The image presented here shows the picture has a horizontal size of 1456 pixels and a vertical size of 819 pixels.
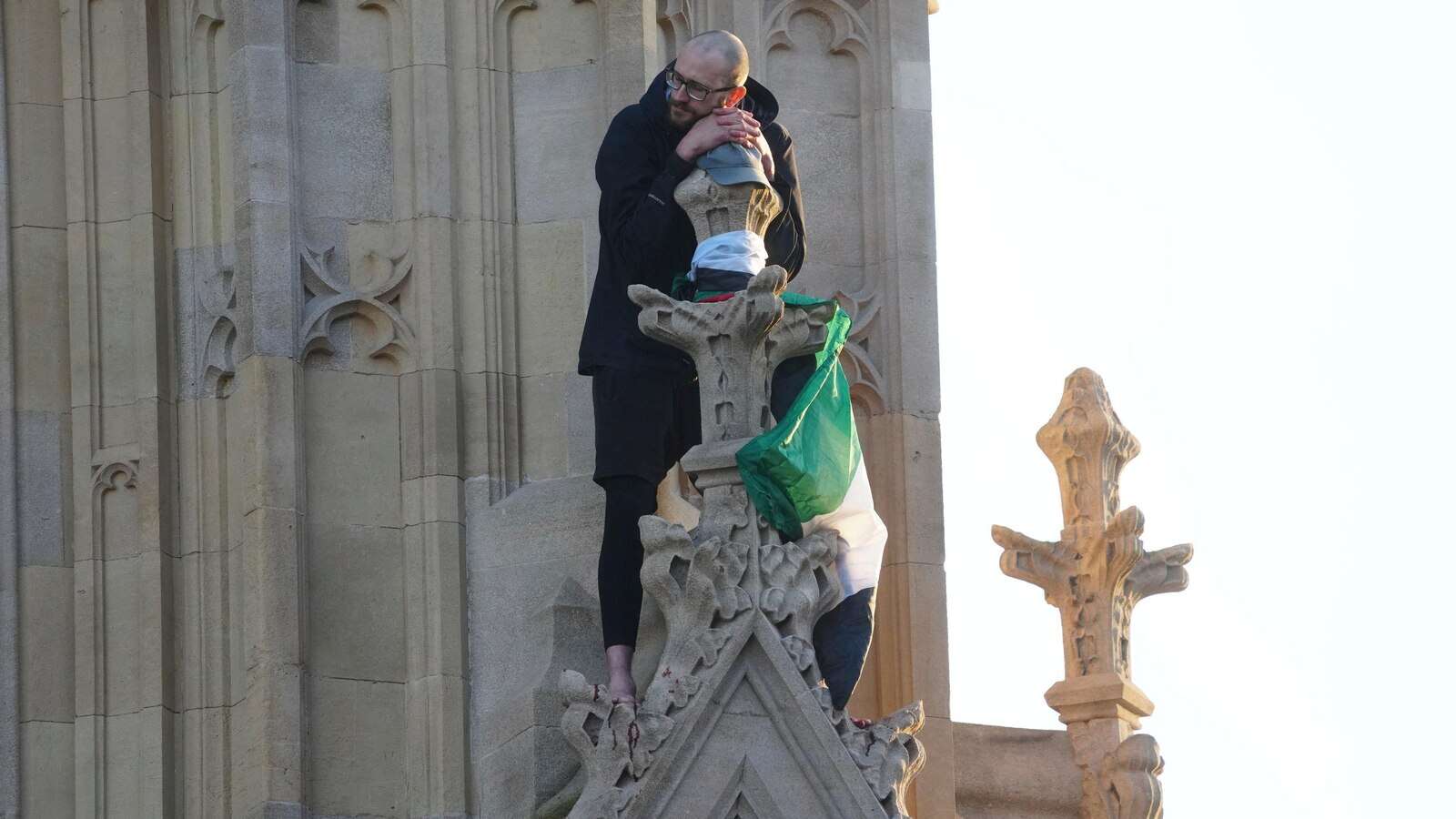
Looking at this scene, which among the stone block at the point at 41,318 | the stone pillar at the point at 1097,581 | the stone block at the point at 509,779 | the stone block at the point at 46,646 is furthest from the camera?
the stone pillar at the point at 1097,581

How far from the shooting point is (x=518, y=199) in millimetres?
15469

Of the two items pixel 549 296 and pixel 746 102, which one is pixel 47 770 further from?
pixel 746 102

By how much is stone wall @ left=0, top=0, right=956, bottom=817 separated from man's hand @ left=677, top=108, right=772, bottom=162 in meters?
1.36

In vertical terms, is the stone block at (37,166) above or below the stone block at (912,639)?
above

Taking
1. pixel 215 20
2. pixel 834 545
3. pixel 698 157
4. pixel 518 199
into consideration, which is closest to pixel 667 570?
pixel 834 545

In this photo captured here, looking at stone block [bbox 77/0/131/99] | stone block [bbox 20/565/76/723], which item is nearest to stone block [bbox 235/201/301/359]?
stone block [bbox 77/0/131/99]

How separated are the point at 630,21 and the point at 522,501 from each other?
1.88 m

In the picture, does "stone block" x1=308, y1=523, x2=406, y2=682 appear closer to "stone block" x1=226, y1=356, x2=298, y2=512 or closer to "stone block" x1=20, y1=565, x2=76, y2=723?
"stone block" x1=226, y1=356, x2=298, y2=512

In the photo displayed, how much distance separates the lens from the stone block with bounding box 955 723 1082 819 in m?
17.6

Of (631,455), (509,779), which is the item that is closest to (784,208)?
(631,455)

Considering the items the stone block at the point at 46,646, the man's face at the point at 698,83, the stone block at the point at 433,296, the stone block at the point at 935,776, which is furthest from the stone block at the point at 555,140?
the stone block at the point at 935,776

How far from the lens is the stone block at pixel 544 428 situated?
15133 mm

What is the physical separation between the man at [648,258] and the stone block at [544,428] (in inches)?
34.4

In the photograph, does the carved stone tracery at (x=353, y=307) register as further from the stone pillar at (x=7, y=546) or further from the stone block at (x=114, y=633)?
the stone pillar at (x=7, y=546)
